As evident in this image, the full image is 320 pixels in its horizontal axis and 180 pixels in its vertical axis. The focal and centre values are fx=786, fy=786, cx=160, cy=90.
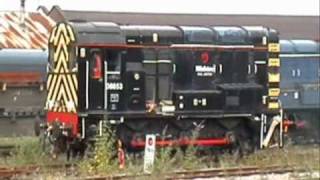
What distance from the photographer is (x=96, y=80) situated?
1616 centimetres

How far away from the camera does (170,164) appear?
15.1 meters

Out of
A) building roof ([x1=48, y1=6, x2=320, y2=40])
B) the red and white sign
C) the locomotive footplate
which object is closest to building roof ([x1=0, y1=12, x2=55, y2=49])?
the locomotive footplate

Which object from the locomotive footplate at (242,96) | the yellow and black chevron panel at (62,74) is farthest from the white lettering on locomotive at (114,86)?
the locomotive footplate at (242,96)

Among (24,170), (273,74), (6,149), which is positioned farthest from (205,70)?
(6,149)

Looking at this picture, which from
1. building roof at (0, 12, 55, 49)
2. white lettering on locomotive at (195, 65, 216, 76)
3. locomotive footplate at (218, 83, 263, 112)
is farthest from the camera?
building roof at (0, 12, 55, 49)

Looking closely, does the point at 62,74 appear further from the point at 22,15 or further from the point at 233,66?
the point at 22,15

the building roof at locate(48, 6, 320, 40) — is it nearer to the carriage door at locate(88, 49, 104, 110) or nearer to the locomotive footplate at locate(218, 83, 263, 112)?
the locomotive footplate at locate(218, 83, 263, 112)

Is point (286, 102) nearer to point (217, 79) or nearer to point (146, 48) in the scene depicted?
point (217, 79)

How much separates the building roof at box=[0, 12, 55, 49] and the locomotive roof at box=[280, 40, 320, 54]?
6969mm

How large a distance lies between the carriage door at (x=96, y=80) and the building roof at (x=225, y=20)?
75.2 ft

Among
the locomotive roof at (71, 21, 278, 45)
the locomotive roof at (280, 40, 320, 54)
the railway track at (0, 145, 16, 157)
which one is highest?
the locomotive roof at (71, 21, 278, 45)

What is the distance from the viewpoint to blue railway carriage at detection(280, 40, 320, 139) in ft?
75.4

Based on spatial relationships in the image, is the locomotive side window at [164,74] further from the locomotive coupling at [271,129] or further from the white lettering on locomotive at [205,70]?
the locomotive coupling at [271,129]

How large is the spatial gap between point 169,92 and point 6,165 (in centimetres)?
384
